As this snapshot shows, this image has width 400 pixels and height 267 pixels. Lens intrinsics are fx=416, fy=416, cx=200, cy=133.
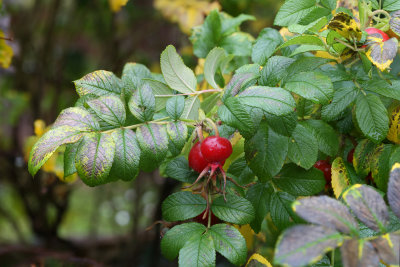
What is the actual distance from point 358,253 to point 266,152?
288 millimetres

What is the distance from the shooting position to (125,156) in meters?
0.62

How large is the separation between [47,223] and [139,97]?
164 centimetres

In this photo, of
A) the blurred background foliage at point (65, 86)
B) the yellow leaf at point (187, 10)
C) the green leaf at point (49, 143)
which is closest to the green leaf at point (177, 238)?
the green leaf at point (49, 143)

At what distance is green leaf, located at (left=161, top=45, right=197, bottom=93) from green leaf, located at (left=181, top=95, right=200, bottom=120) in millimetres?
25

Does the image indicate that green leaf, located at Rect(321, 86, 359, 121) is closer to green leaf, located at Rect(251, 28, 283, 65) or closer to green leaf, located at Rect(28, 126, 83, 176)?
green leaf, located at Rect(251, 28, 283, 65)

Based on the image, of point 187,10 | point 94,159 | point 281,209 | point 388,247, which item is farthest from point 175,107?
point 187,10

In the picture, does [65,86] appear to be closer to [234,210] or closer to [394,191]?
[234,210]

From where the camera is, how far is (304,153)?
28.6 inches

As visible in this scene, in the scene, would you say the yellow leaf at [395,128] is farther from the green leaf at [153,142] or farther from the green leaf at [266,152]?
the green leaf at [153,142]

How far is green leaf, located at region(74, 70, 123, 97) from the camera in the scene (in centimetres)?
72

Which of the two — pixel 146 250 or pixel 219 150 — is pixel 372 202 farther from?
pixel 146 250

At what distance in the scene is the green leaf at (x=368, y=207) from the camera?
19.5 inches

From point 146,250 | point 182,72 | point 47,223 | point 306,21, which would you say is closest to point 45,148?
point 182,72

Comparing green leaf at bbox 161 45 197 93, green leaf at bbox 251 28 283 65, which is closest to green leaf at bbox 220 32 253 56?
green leaf at bbox 251 28 283 65
